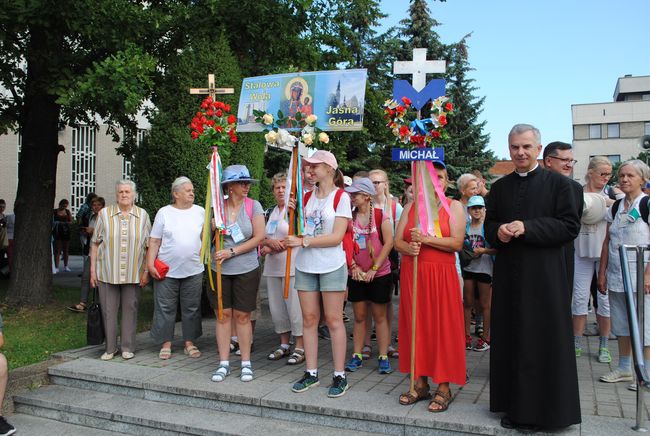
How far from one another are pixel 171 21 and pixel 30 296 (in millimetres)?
4906

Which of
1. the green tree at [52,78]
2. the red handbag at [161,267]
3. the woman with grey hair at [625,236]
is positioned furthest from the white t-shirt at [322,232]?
the green tree at [52,78]

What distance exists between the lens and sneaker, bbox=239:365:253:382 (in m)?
5.57

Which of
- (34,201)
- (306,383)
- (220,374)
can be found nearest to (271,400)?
(306,383)

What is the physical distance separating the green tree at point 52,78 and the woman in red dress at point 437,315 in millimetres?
4446

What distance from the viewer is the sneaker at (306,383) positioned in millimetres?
5195

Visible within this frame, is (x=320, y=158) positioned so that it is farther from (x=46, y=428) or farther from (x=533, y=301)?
(x=46, y=428)

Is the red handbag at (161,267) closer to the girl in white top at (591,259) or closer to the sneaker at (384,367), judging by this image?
the sneaker at (384,367)

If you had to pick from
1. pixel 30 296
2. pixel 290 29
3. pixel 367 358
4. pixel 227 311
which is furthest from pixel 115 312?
pixel 290 29

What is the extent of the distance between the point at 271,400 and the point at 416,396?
1.20 m

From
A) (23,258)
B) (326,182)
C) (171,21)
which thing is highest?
(171,21)

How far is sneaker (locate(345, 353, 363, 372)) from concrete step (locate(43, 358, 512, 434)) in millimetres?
512

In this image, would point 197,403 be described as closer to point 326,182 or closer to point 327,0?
point 326,182

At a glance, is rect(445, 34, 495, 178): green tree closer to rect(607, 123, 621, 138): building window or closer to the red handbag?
the red handbag

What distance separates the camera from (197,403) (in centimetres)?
529
